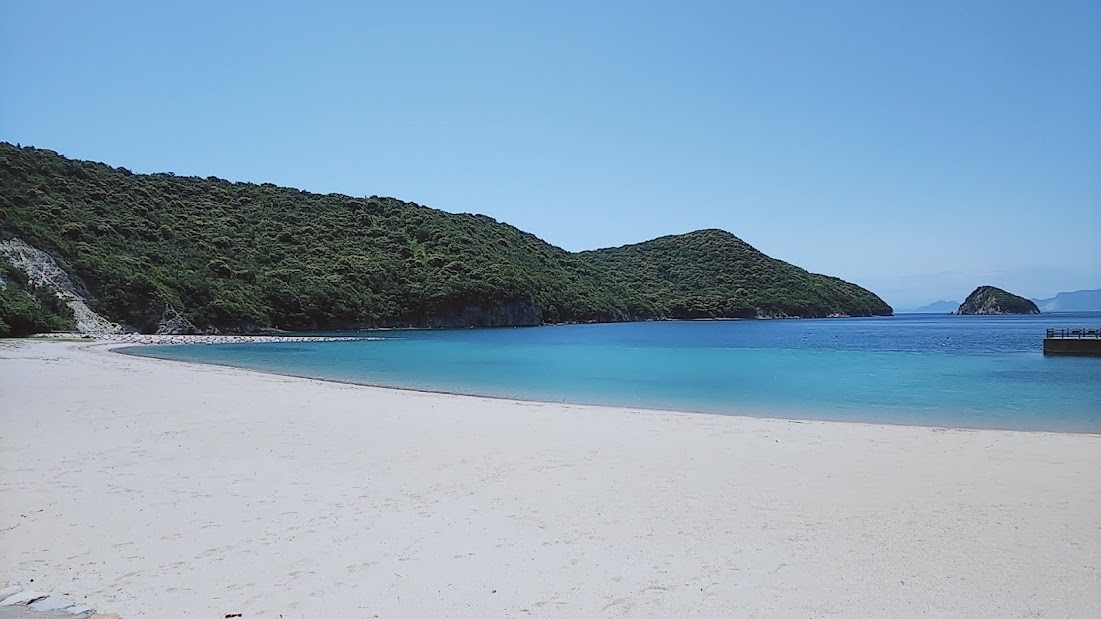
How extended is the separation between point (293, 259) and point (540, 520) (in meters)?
83.5

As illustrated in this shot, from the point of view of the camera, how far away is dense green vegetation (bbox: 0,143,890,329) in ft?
198

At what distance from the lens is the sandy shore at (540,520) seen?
15.7 feet

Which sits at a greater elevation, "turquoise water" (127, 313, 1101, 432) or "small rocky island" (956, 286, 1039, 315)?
"small rocky island" (956, 286, 1039, 315)

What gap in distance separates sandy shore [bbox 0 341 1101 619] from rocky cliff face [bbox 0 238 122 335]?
142 ft

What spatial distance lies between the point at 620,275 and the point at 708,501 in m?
151

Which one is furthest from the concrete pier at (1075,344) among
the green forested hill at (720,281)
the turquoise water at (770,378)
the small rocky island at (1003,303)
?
the small rocky island at (1003,303)

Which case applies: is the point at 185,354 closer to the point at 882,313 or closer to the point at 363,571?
the point at 363,571

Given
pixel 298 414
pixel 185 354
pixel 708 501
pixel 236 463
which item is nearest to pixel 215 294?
pixel 185 354

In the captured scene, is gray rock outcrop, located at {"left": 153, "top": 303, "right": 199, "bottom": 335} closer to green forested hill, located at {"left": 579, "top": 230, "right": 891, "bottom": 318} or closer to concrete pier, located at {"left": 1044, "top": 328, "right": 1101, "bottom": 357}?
concrete pier, located at {"left": 1044, "top": 328, "right": 1101, "bottom": 357}

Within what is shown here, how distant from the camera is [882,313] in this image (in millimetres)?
182875

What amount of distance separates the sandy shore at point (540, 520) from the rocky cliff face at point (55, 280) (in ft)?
142

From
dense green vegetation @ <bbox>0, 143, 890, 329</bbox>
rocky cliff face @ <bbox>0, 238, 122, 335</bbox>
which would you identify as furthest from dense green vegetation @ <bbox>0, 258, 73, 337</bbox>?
dense green vegetation @ <bbox>0, 143, 890, 329</bbox>

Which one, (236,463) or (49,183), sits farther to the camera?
(49,183)

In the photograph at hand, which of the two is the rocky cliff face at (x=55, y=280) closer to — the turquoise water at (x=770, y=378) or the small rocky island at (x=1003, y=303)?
the turquoise water at (x=770, y=378)
